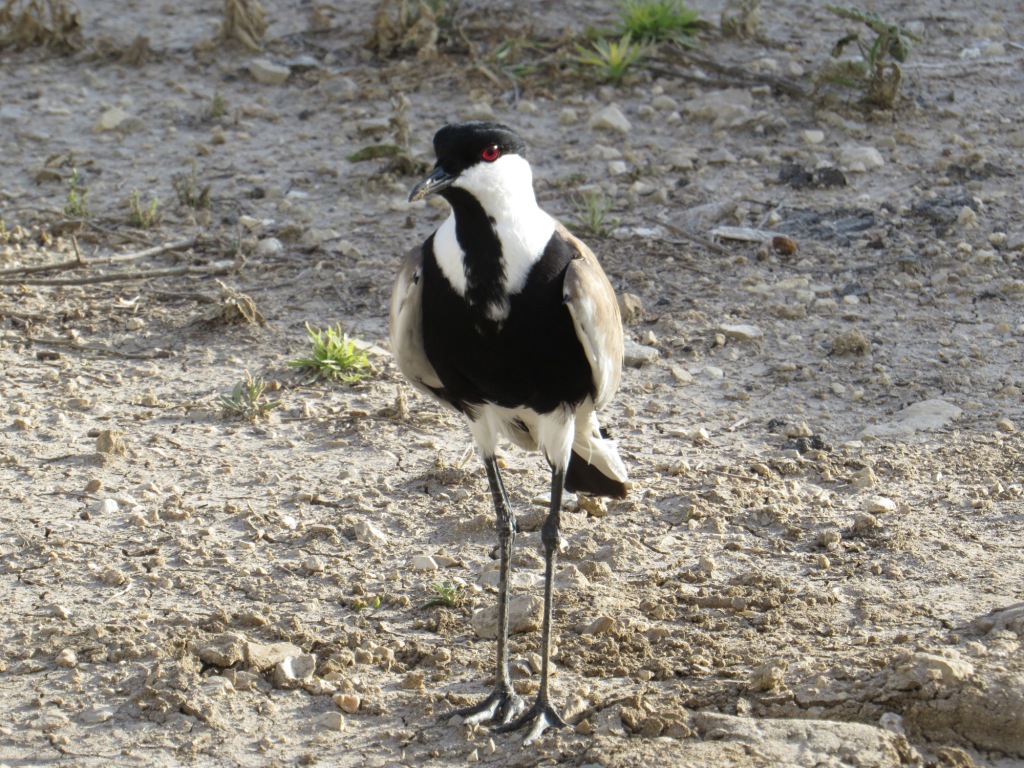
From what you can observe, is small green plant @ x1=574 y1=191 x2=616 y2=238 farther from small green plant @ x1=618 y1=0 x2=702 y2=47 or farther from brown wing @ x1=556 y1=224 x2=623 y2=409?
brown wing @ x1=556 y1=224 x2=623 y2=409

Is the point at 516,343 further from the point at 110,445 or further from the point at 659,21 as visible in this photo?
the point at 659,21

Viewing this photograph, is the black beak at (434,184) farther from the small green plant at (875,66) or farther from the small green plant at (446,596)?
the small green plant at (875,66)

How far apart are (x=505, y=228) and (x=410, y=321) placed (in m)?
0.50

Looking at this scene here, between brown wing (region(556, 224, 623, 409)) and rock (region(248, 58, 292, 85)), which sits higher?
brown wing (region(556, 224, 623, 409))

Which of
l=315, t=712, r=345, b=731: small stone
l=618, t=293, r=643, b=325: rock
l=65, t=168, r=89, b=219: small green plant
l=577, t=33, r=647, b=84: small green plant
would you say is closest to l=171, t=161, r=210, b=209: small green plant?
l=65, t=168, r=89, b=219: small green plant

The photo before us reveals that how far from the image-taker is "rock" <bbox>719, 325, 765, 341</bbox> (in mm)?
6250

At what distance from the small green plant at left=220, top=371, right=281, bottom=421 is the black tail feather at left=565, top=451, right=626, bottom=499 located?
158cm

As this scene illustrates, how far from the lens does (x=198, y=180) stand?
775 centimetres

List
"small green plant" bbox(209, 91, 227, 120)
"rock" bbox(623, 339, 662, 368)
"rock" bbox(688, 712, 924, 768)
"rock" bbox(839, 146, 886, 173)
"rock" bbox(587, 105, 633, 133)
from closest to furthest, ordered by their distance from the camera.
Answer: "rock" bbox(688, 712, 924, 768), "rock" bbox(623, 339, 662, 368), "rock" bbox(839, 146, 886, 173), "rock" bbox(587, 105, 633, 133), "small green plant" bbox(209, 91, 227, 120)

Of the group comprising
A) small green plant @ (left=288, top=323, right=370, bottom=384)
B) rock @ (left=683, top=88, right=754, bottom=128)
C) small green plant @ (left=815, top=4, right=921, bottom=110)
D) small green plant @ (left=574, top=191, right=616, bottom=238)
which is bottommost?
small green plant @ (left=288, top=323, right=370, bottom=384)

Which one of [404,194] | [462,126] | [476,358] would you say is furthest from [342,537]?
[404,194]

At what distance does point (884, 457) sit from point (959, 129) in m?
3.44

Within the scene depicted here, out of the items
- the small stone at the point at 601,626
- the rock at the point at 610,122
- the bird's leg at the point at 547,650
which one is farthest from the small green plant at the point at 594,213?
the small stone at the point at 601,626

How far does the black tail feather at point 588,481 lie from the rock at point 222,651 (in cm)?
125
